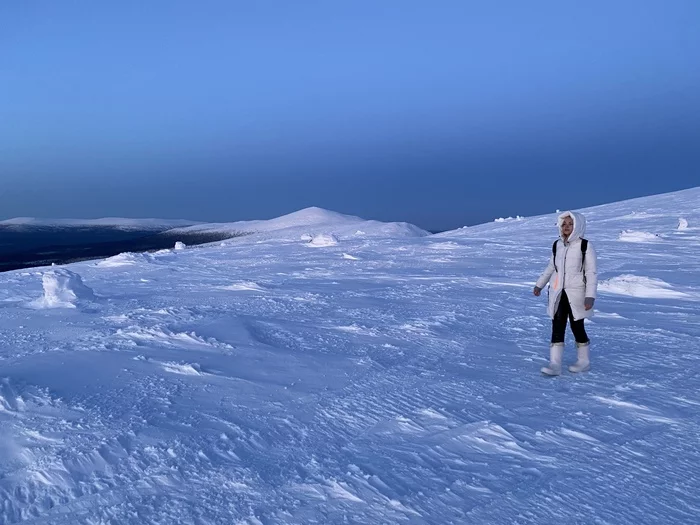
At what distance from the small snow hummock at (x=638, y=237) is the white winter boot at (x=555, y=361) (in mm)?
14363

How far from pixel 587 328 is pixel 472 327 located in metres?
1.51

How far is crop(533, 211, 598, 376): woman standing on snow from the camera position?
5.79 metres

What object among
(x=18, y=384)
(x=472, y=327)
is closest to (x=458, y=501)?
(x=18, y=384)

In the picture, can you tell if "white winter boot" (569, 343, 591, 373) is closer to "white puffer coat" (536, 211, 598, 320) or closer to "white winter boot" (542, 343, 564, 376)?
"white winter boot" (542, 343, 564, 376)

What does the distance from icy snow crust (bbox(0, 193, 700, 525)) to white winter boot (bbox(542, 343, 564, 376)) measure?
108 millimetres

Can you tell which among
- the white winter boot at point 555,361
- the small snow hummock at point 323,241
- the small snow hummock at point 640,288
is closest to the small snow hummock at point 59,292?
the white winter boot at point 555,361

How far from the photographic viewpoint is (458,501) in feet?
11.1

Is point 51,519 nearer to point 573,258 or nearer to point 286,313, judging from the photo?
point 573,258

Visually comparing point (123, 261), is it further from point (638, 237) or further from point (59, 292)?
point (638, 237)

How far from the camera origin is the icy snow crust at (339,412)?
132 inches

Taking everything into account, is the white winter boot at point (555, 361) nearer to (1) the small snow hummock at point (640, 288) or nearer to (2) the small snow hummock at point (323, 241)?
(1) the small snow hummock at point (640, 288)

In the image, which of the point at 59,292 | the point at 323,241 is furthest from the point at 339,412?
the point at 323,241

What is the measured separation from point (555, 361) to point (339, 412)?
7.76 feet

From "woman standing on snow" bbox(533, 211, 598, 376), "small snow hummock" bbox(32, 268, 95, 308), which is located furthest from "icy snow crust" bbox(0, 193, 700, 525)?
"woman standing on snow" bbox(533, 211, 598, 376)
